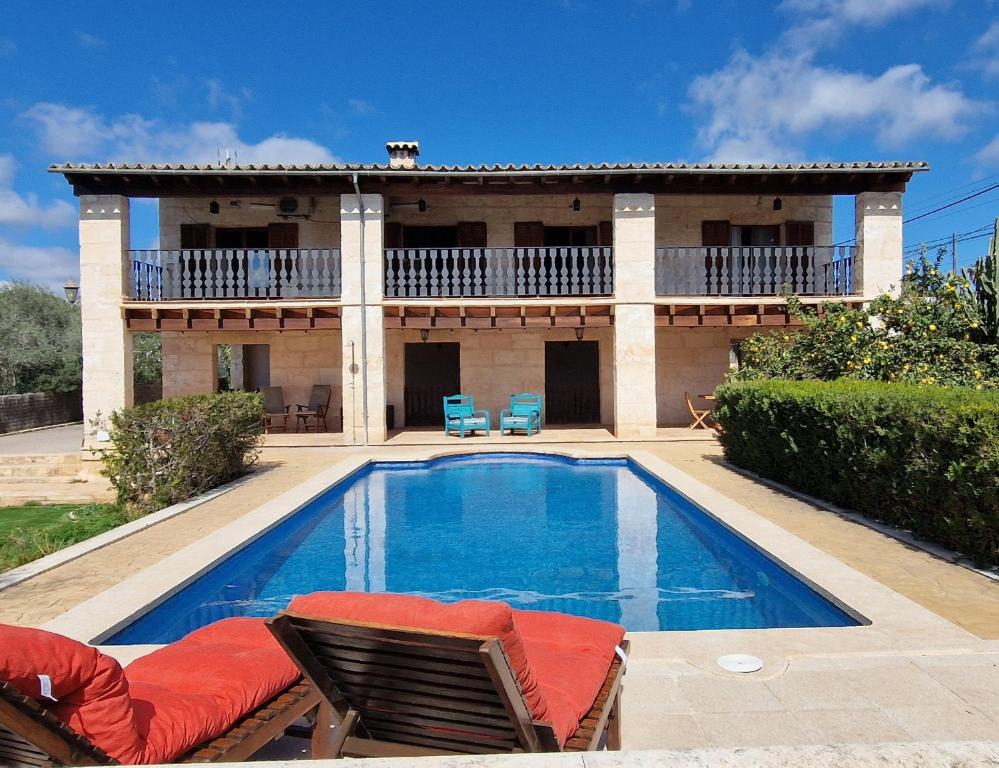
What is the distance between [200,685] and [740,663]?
2.59m

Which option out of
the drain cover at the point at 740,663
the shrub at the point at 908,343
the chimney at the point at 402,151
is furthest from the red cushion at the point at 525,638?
the chimney at the point at 402,151

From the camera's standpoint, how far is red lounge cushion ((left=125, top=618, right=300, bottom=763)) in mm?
2131

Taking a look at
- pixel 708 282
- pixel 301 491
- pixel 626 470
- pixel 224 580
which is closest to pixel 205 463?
pixel 301 491

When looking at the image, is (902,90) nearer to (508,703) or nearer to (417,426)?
(417,426)

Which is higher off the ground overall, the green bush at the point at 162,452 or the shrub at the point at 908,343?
the shrub at the point at 908,343

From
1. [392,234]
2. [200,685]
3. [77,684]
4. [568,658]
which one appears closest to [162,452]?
[200,685]

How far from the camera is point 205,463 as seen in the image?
28.0 feet

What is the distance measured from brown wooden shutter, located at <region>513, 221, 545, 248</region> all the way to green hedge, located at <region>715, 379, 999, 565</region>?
7551mm

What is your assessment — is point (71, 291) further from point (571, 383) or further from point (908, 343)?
point (908, 343)

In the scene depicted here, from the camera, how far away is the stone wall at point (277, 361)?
51.2ft

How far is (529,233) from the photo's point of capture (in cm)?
1534

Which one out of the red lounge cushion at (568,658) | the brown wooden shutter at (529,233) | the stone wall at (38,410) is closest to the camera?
the red lounge cushion at (568,658)

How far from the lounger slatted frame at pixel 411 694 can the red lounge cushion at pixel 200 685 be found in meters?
0.30

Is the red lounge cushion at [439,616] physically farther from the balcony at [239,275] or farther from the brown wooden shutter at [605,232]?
the brown wooden shutter at [605,232]
